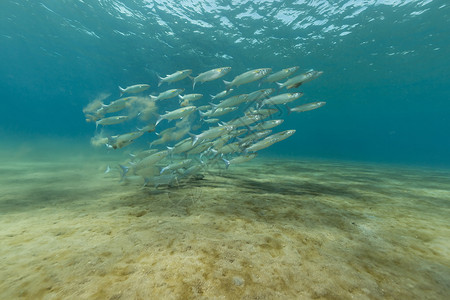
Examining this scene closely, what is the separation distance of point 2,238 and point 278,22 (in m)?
24.2

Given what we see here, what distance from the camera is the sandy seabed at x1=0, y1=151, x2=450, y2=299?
73.9 inches

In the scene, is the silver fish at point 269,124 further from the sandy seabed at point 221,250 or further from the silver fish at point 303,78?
the sandy seabed at point 221,250

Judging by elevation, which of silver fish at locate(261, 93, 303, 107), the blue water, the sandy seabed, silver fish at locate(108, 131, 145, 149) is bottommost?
the sandy seabed

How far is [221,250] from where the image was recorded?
8.15 feet

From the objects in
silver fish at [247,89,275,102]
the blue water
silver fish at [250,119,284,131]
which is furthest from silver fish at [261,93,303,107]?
the blue water

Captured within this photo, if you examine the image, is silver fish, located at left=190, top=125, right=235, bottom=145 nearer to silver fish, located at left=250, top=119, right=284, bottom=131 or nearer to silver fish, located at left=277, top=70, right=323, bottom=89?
silver fish, located at left=250, top=119, right=284, bottom=131

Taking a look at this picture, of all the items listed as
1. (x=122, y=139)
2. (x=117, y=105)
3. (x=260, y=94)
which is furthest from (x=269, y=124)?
(x=117, y=105)

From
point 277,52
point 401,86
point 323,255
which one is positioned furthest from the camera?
point 401,86

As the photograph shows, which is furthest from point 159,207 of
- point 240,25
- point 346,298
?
point 240,25

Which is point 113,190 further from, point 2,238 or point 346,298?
point 346,298

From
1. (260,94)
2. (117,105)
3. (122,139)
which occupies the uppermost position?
(117,105)

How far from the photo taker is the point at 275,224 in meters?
3.39

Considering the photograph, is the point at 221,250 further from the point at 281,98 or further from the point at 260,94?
the point at 260,94

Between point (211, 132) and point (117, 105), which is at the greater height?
point (117, 105)
